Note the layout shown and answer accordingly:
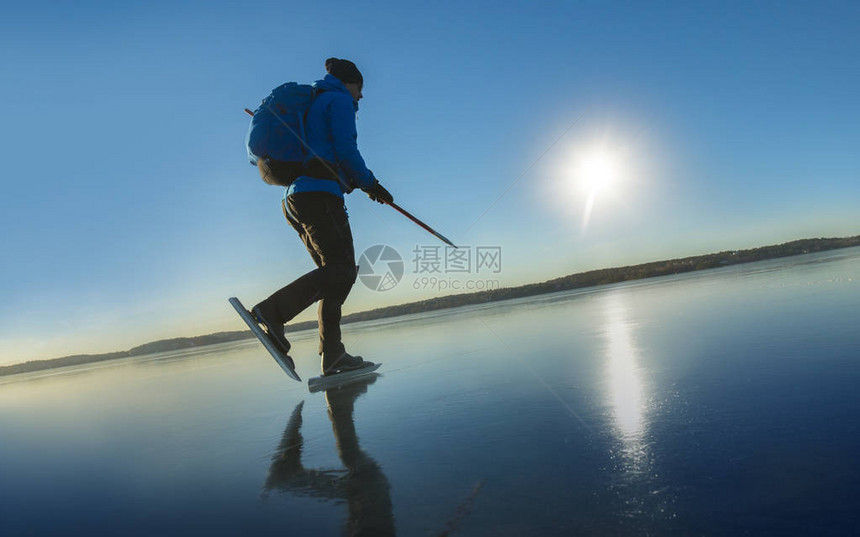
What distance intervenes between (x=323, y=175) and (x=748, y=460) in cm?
319

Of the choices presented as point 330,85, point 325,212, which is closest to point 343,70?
point 330,85

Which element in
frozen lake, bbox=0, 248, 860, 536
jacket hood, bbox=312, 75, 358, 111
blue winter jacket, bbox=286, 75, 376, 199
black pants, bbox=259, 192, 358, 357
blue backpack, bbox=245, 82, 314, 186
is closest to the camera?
frozen lake, bbox=0, 248, 860, 536

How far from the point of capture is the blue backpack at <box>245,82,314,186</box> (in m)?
3.39

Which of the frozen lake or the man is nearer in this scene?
the frozen lake

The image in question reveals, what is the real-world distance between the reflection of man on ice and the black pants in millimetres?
1213

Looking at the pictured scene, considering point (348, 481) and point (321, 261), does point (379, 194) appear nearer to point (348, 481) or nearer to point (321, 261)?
point (321, 261)

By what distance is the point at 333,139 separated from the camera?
142 inches

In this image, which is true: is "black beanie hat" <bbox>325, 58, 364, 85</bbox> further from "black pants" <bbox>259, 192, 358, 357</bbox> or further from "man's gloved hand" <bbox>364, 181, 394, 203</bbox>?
"black pants" <bbox>259, 192, 358, 357</bbox>

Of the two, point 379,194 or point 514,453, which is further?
point 379,194

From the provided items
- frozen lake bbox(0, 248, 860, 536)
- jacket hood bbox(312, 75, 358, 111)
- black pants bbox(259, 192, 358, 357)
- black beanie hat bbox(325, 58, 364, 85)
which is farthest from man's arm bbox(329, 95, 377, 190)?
frozen lake bbox(0, 248, 860, 536)

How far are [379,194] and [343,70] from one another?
3.91ft

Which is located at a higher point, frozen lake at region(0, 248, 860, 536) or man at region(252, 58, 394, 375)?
man at region(252, 58, 394, 375)

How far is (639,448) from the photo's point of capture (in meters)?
1.36

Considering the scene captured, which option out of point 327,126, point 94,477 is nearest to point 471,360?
point 327,126
